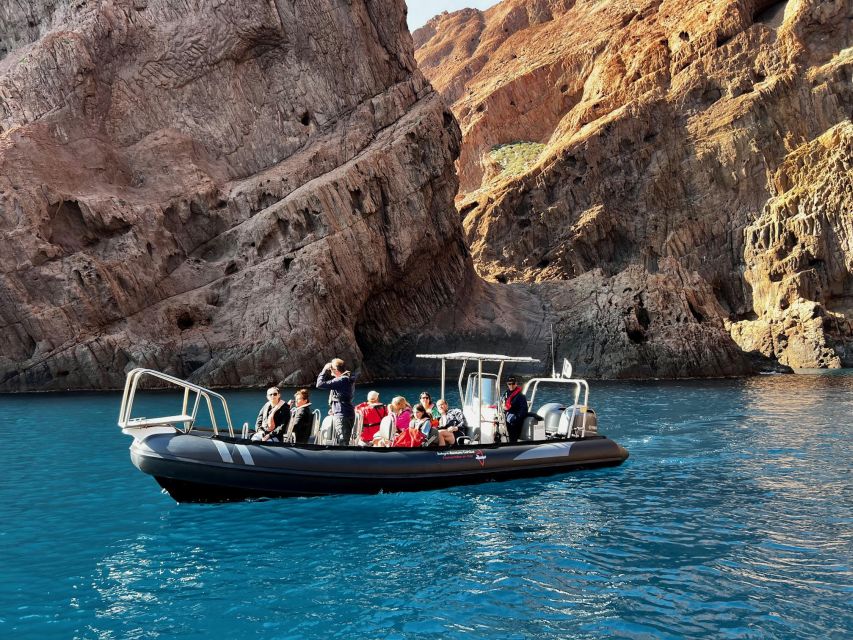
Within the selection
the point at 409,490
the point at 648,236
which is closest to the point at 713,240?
the point at 648,236

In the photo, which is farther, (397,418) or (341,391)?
(397,418)

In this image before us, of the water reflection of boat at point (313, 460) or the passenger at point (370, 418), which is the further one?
the passenger at point (370, 418)

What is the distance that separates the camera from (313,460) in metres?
12.0

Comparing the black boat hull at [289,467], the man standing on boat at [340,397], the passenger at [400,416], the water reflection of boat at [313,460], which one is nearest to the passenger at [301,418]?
the water reflection of boat at [313,460]

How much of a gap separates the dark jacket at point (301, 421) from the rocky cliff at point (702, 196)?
32.0 meters

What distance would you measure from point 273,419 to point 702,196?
55.7 m

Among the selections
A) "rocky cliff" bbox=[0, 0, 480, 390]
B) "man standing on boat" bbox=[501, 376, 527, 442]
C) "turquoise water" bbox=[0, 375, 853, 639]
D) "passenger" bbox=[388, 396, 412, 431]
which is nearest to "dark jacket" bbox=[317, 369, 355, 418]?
"passenger" bbox=[388, 396, 412, 431]

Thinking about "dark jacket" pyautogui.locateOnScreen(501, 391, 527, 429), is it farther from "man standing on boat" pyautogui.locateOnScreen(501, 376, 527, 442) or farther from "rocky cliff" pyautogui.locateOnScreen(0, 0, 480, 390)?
"rocky cliff" pyautogui.locateOnScreen(0, 0, 480, 390)

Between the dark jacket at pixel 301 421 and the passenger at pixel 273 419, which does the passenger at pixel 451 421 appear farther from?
the passenger at pixel 273 419

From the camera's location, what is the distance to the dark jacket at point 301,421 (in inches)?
500

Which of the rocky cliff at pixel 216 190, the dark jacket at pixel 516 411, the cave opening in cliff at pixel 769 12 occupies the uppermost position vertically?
the cave opening in cliff at pixel 769 12

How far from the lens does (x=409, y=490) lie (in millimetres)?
12914

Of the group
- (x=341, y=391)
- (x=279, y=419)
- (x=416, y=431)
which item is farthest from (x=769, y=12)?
(x=279, y=419)

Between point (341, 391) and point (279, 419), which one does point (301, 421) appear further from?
point (341, 391)
